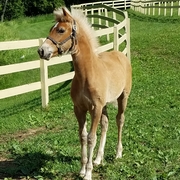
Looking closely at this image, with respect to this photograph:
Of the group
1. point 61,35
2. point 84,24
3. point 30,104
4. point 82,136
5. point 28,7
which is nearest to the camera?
point 61,35

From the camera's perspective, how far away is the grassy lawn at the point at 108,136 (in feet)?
17.2

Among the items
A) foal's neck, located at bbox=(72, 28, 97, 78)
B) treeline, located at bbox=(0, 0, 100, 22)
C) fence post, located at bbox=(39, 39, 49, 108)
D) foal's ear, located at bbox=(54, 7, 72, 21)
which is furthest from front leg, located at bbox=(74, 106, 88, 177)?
treeline, located at bbox=(0, 0, 100, 22)

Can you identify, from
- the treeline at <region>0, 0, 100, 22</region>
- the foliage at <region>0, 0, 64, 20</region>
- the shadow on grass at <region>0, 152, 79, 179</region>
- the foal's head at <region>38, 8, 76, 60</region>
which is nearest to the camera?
the foal's head at <region>38, 8, 76, 60</region>

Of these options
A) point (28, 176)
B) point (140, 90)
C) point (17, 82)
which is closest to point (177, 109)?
point (140, 90)

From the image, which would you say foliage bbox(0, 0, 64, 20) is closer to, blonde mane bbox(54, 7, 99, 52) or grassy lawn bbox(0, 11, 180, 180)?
grassy lawn bbox(0, 11, 180, 180)

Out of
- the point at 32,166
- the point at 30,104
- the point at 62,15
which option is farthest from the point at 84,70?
the point at 30,104

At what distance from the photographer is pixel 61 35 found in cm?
449

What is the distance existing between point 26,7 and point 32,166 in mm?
46455

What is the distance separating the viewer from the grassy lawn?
206 inches

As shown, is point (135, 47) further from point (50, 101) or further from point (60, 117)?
point (60, 117)

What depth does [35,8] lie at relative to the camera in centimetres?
5056

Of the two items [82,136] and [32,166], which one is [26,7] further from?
[82,136]

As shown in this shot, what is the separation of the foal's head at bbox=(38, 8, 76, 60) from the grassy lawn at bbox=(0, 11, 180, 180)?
5.54 feet

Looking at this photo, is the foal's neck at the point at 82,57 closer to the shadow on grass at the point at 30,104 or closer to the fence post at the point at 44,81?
the fence post at the point at 44,81
